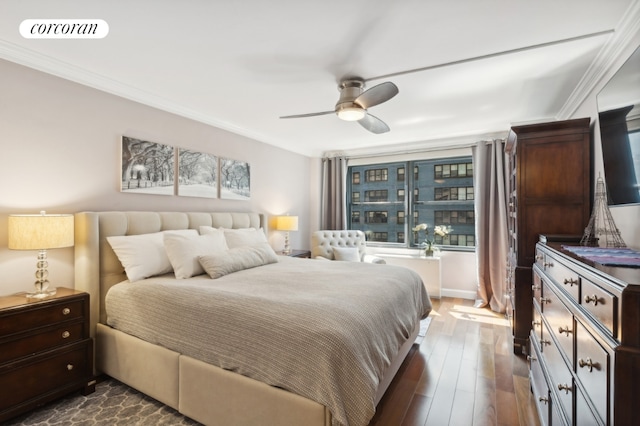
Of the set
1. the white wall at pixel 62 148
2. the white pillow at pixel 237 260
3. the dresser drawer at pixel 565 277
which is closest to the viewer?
the dresser drawer at pixel 565 277

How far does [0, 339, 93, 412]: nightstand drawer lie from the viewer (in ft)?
6.13

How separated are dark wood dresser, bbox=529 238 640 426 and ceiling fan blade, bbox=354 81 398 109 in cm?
150

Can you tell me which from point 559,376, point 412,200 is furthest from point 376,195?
point 559,376

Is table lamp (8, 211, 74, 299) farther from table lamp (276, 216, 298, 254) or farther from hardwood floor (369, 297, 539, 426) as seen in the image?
table lamp (276, 216, 298, 254)

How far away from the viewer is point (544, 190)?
266 cm

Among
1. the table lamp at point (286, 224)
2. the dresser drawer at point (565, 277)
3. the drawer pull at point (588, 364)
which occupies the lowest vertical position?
the drawer pull at point (588, 364)

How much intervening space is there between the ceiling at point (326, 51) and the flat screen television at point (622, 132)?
15.9 inches

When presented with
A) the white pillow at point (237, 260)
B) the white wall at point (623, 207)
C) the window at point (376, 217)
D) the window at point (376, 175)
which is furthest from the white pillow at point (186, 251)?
the window at point (376, 175)

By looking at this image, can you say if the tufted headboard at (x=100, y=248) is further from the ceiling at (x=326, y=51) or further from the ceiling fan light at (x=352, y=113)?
the ceiling fan light at (x=352, y=113)

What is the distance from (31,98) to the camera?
2295 mm

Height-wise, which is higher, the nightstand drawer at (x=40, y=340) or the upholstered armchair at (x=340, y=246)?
the upholstered armchair at (x=340, y=246)

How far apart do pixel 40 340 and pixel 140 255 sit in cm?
82

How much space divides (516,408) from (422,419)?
70 cm

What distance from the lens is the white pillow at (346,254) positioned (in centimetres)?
467
